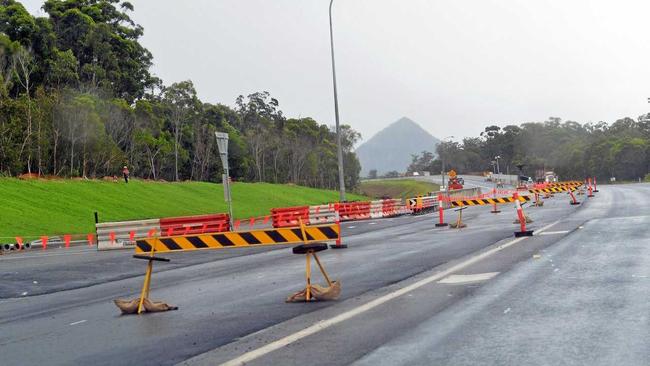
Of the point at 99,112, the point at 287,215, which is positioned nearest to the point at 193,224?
the point at 287,215

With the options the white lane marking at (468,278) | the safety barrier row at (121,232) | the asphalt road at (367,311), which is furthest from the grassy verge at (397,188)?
the white lane marking at (468,278)

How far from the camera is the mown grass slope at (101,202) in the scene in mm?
40250

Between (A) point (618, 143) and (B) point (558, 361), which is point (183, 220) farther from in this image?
(A) point (618, 143)

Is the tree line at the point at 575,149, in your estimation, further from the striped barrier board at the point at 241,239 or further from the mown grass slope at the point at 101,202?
the striped barrier board at the point at 241,239

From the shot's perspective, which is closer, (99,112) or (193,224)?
(193,224)

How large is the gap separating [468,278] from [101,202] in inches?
1690

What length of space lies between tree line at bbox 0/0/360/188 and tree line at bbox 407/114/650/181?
28862mm

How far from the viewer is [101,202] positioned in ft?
168

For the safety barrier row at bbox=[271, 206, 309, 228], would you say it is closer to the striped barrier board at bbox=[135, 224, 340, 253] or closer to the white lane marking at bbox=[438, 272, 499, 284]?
the white lane marking at bbox=[438, 272, 499, 284]

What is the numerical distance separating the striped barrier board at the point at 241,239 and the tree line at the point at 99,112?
40.9 m

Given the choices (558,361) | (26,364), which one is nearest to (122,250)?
(26,364)

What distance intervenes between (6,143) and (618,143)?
112924 millimetres

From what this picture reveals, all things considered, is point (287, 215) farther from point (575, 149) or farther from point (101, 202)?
point (575, 149)

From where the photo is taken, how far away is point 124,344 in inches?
328
